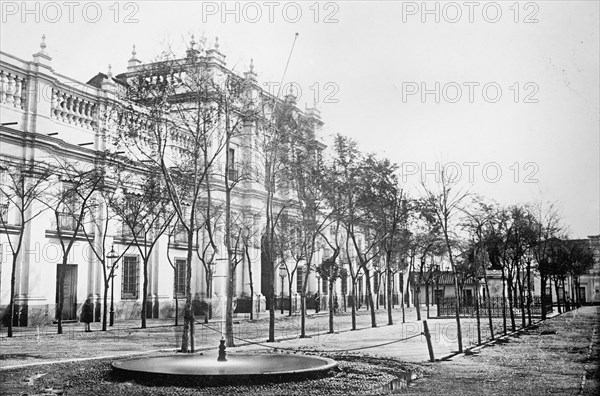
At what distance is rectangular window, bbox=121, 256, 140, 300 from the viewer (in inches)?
1363

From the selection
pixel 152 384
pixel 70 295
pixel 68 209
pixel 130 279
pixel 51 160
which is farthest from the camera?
pixel 130 279

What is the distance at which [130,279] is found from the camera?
1385 inches

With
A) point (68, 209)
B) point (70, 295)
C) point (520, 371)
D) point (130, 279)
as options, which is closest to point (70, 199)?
point (68, 209)

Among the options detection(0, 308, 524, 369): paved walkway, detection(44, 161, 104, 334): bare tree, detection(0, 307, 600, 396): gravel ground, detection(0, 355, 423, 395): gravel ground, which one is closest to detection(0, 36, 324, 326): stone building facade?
detection(44, 161, 104, 334): bare tree

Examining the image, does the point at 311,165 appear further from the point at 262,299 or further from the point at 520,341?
the point at 262,299

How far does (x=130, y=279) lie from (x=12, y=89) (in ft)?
40.2

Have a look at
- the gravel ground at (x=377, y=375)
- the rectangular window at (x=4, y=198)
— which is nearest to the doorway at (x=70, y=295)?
the rectangular window at (x=4, y=198)

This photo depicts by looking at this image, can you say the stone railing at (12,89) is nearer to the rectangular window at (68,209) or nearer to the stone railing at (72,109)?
the stone railing at (72,109)

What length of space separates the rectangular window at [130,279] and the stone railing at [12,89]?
10.4 metres

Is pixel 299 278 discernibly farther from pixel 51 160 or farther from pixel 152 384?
pixel 152 384

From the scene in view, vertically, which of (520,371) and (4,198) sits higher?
(4,198)

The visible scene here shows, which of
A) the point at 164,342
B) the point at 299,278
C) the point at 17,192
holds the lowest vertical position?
the point at 164,342

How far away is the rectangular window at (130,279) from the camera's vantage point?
Answer: 34.6 meters

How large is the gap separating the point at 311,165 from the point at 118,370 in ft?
62.6
